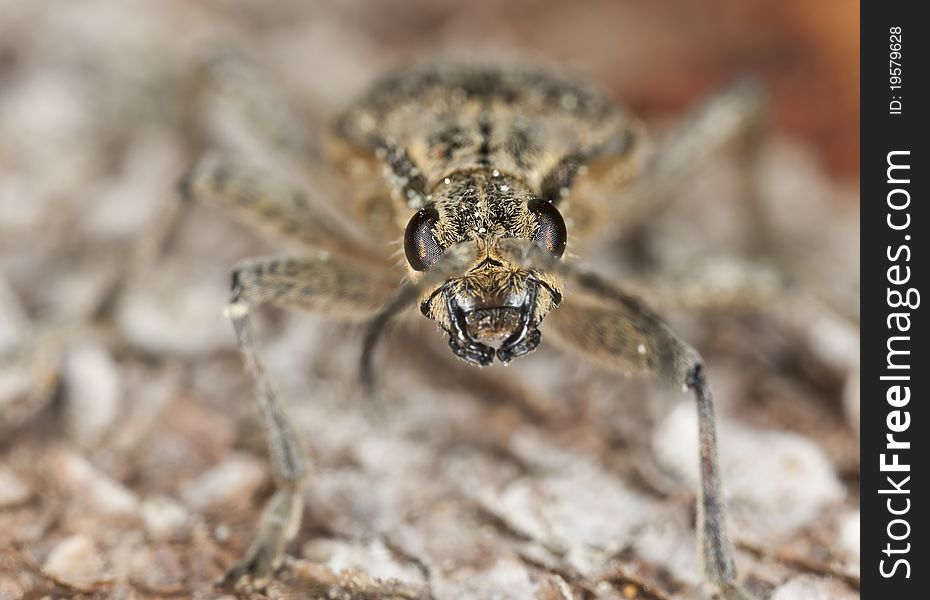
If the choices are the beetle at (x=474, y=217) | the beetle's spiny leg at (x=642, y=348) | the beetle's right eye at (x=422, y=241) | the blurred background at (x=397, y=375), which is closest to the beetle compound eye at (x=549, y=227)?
the beetle at (x=474, y=217)

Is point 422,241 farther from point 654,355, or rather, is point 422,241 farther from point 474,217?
point 654,355

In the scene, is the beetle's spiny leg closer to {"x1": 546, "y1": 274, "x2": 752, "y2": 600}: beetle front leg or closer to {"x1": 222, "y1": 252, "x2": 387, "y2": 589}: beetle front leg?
{"x1": 546, "y1": 274, "x2": 752, "y2": 600}: beetle front leg

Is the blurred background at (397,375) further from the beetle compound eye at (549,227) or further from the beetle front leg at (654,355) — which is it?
the beetle compound eye at (549,227)

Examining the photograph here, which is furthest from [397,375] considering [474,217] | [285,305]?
[474,217]
